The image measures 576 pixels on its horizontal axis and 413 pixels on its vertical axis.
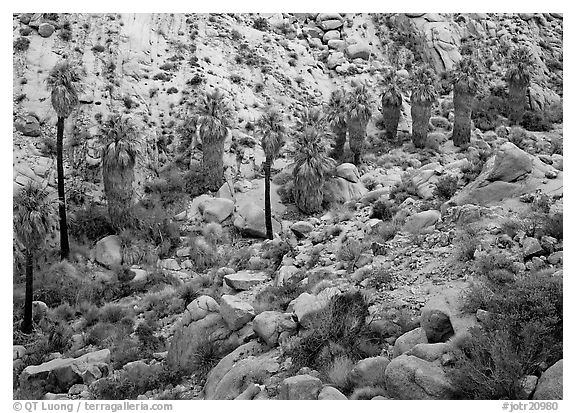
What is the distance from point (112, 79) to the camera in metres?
40.2

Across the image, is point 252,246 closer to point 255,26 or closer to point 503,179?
point 503,179

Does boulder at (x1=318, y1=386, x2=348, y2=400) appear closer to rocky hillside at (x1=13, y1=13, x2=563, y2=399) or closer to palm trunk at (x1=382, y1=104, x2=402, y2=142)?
rocky hillside at (x1=13, y1=13, x2=563, y2=399)

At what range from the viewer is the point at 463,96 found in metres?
42.7

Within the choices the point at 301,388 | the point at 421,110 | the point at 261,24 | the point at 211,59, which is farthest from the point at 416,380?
the point at 261,24

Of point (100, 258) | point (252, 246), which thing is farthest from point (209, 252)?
point (100, 258)

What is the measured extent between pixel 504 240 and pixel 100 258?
21.7 meters

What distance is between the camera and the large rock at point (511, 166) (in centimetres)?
2177

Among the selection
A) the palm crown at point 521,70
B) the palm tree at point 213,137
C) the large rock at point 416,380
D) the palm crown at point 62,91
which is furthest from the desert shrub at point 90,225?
the palm crown at point 521,70

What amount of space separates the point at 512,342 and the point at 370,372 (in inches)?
134

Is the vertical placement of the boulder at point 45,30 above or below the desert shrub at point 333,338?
above

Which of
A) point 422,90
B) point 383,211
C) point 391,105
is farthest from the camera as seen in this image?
point 391,105

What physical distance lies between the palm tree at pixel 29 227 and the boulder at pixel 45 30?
2026 cm

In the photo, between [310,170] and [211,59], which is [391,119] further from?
[211,59]

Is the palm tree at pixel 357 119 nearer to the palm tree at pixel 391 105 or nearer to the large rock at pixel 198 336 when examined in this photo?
the palm tree at pixel 391 105
